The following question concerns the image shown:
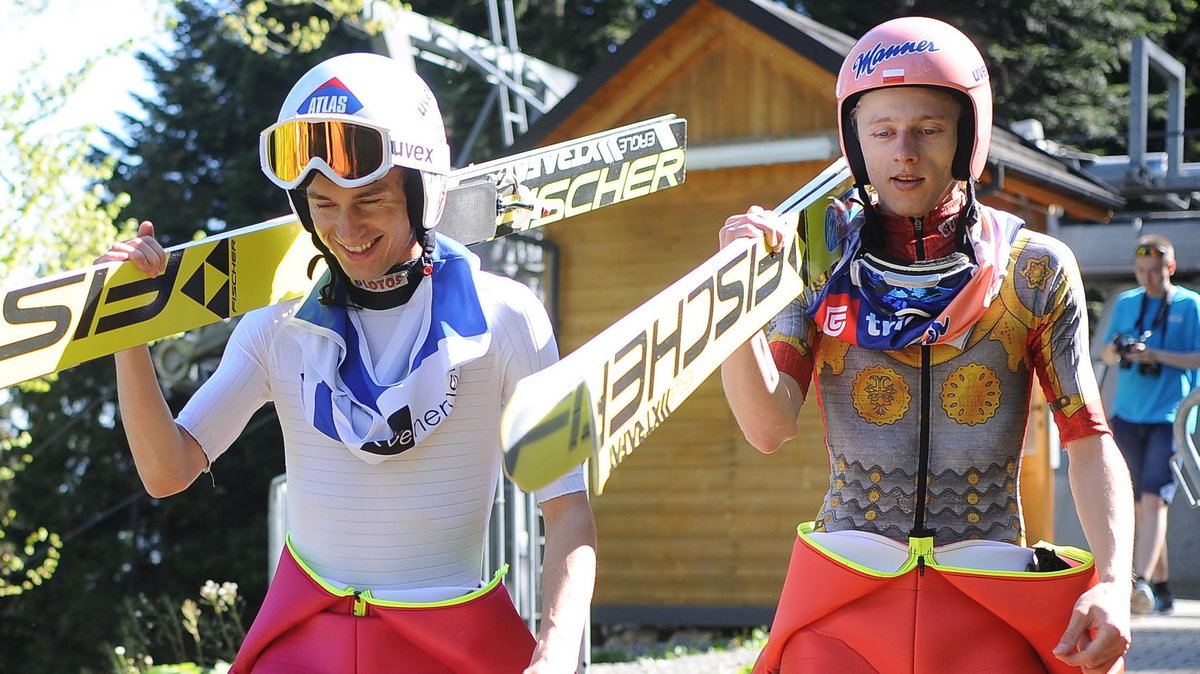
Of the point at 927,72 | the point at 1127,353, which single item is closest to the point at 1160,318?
the point at 1127,353

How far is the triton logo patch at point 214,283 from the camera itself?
310cm

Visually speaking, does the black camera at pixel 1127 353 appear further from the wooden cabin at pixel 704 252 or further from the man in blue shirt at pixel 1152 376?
the wooden cabin at pixel 704 252

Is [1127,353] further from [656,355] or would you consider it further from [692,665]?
[656,355]

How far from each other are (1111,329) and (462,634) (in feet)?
23.2

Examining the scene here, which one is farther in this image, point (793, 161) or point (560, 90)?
point (560, 90)

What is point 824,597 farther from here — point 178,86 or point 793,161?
point 178,86

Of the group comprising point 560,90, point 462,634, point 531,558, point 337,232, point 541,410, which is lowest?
point 531,558

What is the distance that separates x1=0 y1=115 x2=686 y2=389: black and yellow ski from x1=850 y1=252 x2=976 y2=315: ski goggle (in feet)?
3.62

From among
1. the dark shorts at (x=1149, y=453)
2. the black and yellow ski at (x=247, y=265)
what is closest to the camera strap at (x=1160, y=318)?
the dark shorts at (x=1149, y=453)

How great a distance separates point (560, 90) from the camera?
575 inches

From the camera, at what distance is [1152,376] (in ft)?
28.3

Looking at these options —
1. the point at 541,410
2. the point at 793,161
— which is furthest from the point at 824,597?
the point at 793,161

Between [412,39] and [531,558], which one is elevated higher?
[412,39]

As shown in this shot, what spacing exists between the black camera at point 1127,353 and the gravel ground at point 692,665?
9.45ft
